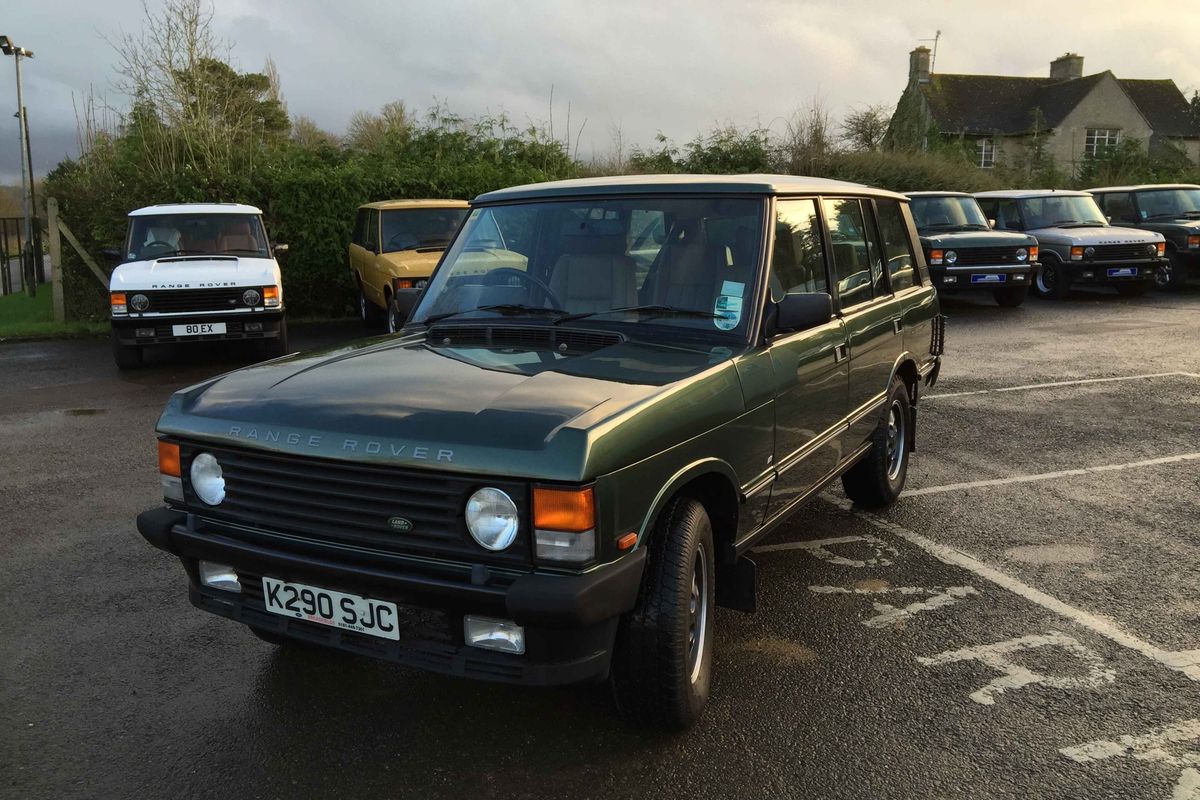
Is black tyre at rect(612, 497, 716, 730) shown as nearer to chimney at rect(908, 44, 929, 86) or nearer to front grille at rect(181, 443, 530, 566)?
front grille at rect(181, 443, 530, 566)

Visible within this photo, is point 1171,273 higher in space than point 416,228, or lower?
lower

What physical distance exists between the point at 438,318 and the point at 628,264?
91 cm

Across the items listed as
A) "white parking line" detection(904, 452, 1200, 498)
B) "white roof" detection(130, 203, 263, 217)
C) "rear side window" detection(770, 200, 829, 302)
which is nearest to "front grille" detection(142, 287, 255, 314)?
"white roof" detection(130, 203, 263, 217)

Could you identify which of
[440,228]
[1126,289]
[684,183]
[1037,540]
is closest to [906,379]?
[1037,540]

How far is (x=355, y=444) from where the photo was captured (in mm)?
2867

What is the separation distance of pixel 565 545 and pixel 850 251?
2.86 metres

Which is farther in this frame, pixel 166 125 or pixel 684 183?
pixel 166 125

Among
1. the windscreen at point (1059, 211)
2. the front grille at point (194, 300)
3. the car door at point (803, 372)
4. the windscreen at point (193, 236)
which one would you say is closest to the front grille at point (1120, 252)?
the windscreen at point (1059, 211)

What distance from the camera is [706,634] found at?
3416 mm

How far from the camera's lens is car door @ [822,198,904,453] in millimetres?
4754

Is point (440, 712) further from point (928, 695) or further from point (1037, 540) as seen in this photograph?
point (1037, 540)

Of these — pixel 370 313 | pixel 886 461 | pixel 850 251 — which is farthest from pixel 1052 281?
pixel 850 251

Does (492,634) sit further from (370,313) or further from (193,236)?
(370,313)

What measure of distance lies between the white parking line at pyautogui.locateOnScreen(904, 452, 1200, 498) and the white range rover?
804 centimetres
